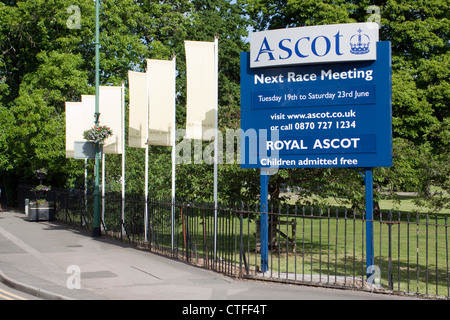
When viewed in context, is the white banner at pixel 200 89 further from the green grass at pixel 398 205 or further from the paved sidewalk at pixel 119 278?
the green grass at pixel 398 205

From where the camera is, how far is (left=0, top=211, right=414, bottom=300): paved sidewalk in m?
9.52

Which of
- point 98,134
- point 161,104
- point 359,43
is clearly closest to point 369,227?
point 359,43

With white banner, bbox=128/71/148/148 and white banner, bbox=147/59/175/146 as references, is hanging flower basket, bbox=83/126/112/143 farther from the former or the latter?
white banner, bbox=147/59/175/146

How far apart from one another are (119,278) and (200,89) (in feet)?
18.6

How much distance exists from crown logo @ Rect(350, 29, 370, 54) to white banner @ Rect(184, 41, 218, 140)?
14.0 ft

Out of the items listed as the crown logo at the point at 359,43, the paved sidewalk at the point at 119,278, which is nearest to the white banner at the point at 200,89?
the paved sidewalk at the point at 119,278

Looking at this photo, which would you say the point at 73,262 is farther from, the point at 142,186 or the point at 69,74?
the point at 69,74

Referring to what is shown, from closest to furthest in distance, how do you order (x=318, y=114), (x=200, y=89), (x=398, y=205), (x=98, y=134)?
(x=318, y=114), (x=200, y=89), (x=98, y=134), (x=398, y=205)

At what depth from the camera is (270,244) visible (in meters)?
17.5

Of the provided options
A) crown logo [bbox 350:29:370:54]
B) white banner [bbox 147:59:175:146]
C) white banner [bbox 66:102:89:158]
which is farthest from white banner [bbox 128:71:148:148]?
crown logo [bbox 350:29:370:54]

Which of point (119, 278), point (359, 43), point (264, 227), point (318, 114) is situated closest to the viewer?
point (359, 43)

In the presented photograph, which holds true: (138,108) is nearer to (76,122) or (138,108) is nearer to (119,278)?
(76,122)

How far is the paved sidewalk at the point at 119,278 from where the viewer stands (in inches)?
375

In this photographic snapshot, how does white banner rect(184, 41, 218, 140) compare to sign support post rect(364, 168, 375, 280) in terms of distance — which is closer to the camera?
sign support post rect(364, 168, 375, 280)
